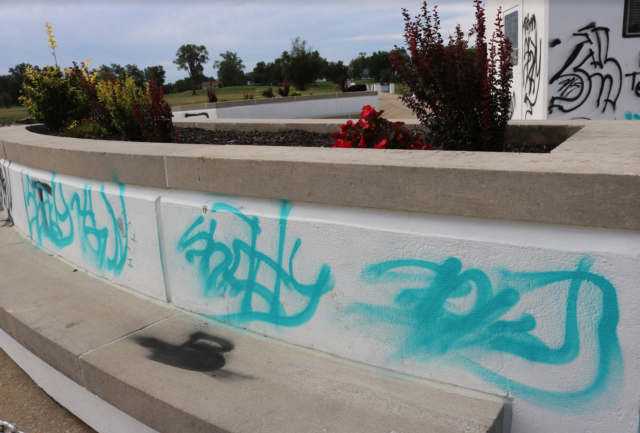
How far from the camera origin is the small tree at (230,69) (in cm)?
8988

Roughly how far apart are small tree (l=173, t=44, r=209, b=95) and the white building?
248ft

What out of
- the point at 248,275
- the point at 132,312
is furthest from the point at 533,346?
the point at 132,312

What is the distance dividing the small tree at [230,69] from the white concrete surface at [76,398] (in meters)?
91.3

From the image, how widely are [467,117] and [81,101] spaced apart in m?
6.72

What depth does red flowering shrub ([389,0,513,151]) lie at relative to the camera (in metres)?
3.44

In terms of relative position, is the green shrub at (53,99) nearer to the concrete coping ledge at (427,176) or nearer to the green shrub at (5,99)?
the concrete coping ledge at (427,176)

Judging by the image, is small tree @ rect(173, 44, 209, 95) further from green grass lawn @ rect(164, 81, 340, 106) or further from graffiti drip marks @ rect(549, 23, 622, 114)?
graffiti drip marks @ rect(549, 23, 622, 114)

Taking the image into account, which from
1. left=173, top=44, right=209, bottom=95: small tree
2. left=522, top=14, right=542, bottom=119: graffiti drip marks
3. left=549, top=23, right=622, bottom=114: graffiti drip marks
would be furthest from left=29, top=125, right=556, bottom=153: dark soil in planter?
left=173, top=44, right=209, bottom=95: small tree

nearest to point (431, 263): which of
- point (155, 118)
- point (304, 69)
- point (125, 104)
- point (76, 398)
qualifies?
point (76, 398)

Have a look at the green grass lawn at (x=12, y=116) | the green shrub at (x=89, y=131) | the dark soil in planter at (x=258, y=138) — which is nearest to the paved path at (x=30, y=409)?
the dark soil in planter at (x=258, y=138)

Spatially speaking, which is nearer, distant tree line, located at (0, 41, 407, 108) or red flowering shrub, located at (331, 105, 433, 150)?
red flowering shrub, located at (331, 105, 433, 150)

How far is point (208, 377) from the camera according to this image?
102 inches

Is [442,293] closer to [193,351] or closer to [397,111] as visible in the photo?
[193,351]

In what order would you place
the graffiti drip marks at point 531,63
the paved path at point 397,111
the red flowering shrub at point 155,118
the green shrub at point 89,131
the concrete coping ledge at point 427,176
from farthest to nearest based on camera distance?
the paved path at point 397,111, the graffiti drip marks at point 531,63, the green shrub at point 89,131, the red flowering shrub at point 155,118, the concrete coping ledge at point 427,176
